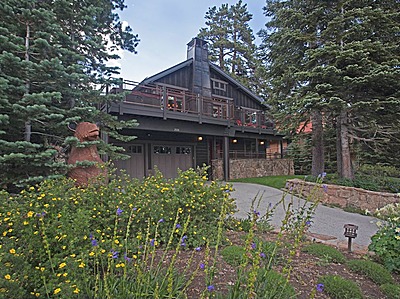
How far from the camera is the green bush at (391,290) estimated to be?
87.4 inches

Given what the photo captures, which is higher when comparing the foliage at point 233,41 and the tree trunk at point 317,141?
the foliage at point 233,41

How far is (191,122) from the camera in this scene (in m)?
10.5

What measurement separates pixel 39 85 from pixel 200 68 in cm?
940

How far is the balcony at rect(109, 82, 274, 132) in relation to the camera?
8.61m

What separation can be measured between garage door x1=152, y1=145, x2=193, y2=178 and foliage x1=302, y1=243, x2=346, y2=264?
928 centimetres

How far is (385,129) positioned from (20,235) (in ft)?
33.4

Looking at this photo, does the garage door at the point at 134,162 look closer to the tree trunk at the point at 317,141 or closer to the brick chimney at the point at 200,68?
the brick chimney at the point at 200,68

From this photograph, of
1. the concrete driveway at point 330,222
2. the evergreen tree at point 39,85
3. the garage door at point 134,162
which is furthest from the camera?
the garage door at point 134,162

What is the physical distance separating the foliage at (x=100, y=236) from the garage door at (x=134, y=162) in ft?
25.4

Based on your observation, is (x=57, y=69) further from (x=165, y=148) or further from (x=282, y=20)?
(x=282, y=20)

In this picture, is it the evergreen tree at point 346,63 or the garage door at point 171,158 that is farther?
the garage door at point 171,158

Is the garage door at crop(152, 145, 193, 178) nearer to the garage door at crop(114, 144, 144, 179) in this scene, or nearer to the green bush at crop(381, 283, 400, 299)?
the garage door at crop(114, 144, 144, 179)

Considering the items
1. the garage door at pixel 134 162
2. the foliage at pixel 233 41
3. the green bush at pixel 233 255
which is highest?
the foliage at pixel 233 41

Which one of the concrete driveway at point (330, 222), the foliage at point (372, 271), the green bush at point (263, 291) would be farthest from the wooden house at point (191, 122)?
the foliage at point (372, 271)
